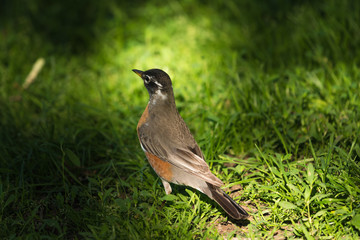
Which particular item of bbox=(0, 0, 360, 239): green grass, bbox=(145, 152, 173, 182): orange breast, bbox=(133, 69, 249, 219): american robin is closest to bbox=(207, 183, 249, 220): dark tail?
bbox=(133, 69, 249, 219): american robin

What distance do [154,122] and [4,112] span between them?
2697 millimetres

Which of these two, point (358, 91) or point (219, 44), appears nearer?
point (358, 91)

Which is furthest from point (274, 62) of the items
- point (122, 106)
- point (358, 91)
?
point (122, 106)

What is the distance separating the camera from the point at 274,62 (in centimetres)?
Answer: 649

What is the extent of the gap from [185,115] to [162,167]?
1.57 m

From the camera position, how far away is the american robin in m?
3.73

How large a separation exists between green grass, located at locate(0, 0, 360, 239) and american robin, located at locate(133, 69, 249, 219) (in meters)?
0.23

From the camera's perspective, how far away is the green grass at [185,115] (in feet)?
12.4

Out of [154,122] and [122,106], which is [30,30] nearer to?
[122,106]

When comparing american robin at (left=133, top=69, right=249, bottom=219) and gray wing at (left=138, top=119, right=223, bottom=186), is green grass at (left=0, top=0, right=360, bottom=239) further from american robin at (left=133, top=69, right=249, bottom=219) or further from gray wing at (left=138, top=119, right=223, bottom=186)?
gray wing at (left=138, top=119, right=223, bottom=186)

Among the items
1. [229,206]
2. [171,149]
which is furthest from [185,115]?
[229,206]

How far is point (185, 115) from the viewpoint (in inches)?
216

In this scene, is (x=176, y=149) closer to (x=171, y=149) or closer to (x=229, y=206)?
(x=171, y=149)

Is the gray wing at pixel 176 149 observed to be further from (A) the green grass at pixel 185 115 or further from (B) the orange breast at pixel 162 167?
(A) the green grass at pixel 185 115
